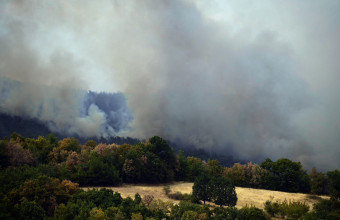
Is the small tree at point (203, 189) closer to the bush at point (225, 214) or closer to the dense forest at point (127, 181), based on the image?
the dense forest at point (127, 181)

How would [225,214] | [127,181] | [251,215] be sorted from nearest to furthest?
[251,215] → [225,214] → [127,181]

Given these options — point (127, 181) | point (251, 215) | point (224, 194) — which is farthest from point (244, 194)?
point (251, 215)

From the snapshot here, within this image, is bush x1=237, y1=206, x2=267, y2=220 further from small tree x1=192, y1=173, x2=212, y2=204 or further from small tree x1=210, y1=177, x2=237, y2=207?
small tree x1=192, y1=173, x2=212, y2=204

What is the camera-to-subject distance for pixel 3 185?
3756 cm

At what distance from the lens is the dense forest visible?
111ft

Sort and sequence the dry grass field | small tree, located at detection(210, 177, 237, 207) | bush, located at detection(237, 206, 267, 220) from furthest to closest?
the dry grass field, small tree, located at detection(210, 177, 237, 207), bush, located at detection(237, 206, 267, 220)

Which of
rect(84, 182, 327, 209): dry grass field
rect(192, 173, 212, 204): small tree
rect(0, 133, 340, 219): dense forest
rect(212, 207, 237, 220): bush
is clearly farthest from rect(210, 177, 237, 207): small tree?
rect(212, 207, 237, 220): bush

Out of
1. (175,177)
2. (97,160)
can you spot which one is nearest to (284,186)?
(175,177)

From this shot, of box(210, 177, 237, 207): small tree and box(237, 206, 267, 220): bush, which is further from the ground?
box(210, 177, 237, 207): small tree

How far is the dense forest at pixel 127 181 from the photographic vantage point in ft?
111

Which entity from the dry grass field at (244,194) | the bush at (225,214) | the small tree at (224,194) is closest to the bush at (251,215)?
the bush at (225,214)

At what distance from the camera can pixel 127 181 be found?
224 ft

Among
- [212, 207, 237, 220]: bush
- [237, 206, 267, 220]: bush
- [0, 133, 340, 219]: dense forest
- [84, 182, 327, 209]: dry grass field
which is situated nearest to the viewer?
[212, 207, 237, 220]: bush

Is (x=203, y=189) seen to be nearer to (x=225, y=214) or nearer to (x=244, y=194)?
(x=244, y=194)
